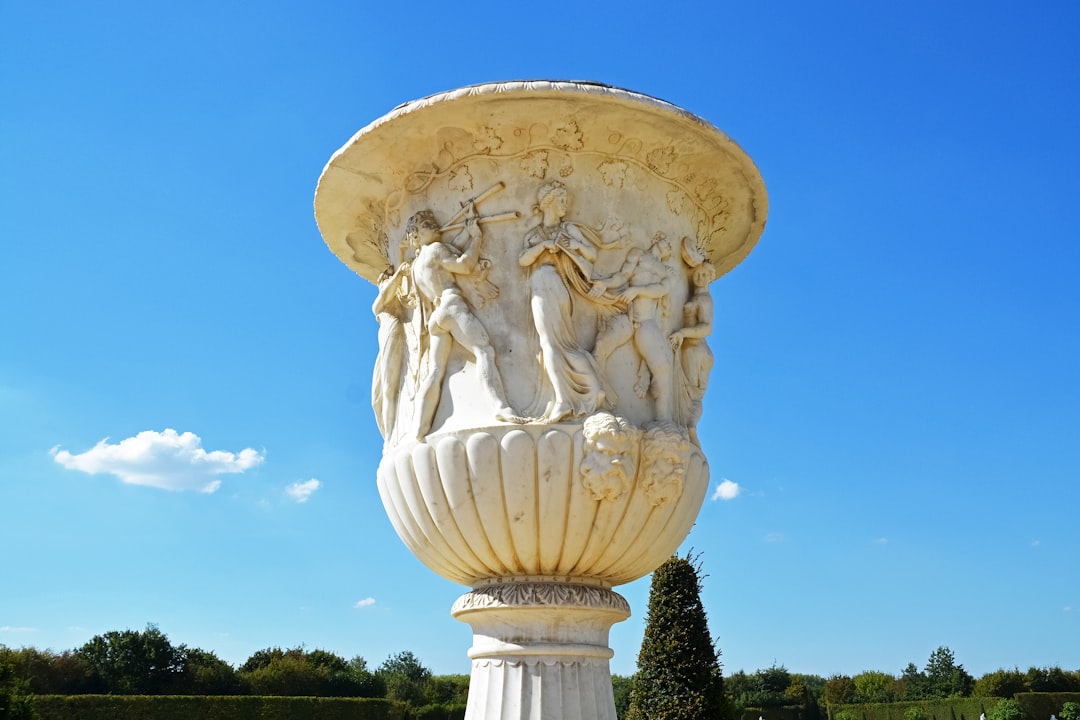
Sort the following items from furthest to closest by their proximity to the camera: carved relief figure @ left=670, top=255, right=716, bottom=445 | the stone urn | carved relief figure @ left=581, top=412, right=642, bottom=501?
1. carved relief figure @ left=670, top=255, right=716, bottom=445
2. the stone urn
3. carved relief figure @ left=581, top=412, right=642, bottom=501

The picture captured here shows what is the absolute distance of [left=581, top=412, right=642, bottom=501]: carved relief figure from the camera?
414 centimetres

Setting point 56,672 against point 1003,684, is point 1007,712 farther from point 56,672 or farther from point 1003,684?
point 56,672

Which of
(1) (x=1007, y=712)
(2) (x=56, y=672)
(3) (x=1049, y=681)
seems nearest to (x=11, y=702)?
(2) (x=56, y=672)

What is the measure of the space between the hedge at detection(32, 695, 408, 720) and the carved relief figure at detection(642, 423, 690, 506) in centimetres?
2211

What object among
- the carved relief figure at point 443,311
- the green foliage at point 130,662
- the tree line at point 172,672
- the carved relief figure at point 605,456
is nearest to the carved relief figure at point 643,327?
the carved relief figure at point 605,456

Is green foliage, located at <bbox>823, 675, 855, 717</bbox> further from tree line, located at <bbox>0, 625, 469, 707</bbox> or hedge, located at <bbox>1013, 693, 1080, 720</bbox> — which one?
tree line, located at <bbox>0, 625, 469, 707</bbox>

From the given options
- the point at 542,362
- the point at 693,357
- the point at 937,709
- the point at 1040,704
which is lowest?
the point at 937,709

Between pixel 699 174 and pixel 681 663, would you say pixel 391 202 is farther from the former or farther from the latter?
pixel 681 663

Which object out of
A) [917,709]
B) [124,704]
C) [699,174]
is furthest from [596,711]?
[917,709]

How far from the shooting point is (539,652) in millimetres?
4359

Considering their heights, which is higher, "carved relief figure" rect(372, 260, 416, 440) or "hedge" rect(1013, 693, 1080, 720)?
"carved relief figure" rect(372, 260, 416, 440)

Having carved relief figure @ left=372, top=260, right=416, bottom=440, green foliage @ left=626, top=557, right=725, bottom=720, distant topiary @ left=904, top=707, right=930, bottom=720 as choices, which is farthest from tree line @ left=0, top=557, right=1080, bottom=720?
carved relief figure @ left=372, top=260, right=416, bottom=440

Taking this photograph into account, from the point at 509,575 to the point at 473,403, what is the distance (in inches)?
33.1

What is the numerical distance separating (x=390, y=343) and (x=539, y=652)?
1.76 metres
